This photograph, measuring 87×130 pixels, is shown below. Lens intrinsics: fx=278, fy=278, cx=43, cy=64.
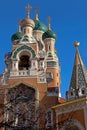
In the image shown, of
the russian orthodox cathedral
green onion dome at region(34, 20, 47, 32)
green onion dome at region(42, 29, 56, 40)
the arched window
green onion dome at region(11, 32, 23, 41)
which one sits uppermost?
green onion dome at region(34, 20, 47, 32)

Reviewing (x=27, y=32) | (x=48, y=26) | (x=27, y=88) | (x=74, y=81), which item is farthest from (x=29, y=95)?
(x=48, y=26)

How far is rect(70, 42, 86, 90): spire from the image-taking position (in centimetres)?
1689

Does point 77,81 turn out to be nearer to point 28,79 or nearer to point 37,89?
point 37,89

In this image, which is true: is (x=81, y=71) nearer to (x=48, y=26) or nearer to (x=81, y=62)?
(x=81, y=62)

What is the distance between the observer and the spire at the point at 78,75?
16891mm

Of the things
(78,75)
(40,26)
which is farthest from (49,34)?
(78,75)

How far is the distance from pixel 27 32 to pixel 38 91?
558 centimetres

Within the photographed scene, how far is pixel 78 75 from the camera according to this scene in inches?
690

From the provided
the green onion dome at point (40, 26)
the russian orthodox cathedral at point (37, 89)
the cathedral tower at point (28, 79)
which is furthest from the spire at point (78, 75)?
the green onion dome at point (40, 26)

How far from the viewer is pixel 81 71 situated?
17750 mm

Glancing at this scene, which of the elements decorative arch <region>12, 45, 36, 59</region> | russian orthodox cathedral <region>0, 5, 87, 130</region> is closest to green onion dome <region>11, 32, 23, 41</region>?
russian orthodox cathedral <region>0, 5, 87, 130</region>

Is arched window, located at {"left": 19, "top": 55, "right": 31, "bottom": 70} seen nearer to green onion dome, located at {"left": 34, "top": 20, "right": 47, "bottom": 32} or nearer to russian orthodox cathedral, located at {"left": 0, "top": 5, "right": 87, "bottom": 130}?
russian orthodox cathedral, located at {"left": 0, "top": 5, "right": 87, "bottom": 130}

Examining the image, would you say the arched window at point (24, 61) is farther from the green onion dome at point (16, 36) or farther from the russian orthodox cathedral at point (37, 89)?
the green onion dome at point (16, 36)

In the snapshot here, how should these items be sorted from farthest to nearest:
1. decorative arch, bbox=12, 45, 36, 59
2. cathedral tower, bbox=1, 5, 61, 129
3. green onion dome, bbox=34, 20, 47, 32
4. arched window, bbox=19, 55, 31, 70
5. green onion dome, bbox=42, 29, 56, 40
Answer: green onion dome, bbox=34, 20, 47, 32, green onion dome, bbox=42, 29, 56, 40, arched window, bbox=19, 55, 31, 70, decorative arch, bbox=12, 45, 36, 59, cathedral tower, bbox=1, 5, 61, 129
